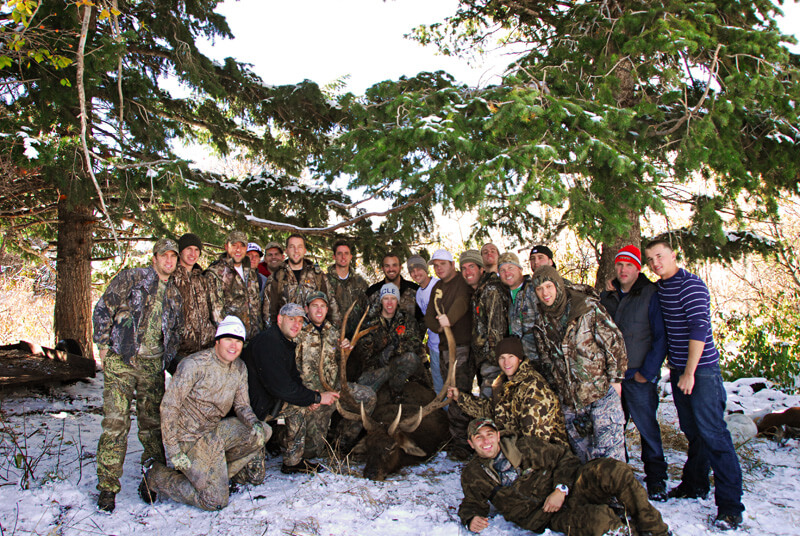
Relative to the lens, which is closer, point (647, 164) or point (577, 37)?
point (647, 164)

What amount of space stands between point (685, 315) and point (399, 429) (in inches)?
115

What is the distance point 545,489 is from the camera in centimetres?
390

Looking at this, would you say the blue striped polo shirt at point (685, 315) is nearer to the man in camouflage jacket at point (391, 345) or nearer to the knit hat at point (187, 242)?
the man in camouflage jacket at point (391, 345)

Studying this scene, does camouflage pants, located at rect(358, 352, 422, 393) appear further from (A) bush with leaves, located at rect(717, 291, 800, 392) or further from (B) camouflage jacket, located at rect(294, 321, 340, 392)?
(A) bush with leaves, located at rect(717, 291, 800, 392)

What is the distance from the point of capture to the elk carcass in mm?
5105

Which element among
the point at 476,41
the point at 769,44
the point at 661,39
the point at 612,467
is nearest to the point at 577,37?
the point at 661,39

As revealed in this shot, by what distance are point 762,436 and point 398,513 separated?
174 inches

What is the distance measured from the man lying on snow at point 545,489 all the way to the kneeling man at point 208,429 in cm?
196

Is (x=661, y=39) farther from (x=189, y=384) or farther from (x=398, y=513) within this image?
(x=189, y=384)

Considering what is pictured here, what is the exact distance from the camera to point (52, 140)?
20.6 feet

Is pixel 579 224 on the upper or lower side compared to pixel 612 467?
upper

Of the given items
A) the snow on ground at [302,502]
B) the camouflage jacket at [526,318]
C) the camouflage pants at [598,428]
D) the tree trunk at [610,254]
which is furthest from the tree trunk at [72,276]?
the tree trunk at [610,254]

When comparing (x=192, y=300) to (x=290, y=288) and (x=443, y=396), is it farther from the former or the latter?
(x=443, y=396)

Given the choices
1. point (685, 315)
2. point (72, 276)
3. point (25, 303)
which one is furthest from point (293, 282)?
point (25, 303)
